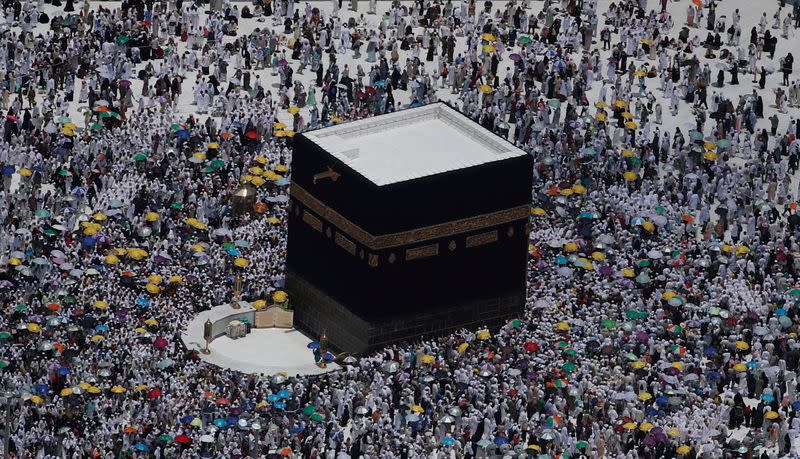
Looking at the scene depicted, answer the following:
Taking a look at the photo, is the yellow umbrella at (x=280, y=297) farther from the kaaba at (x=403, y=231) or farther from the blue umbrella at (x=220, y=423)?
the blue umbrella at (x=220, y=423)

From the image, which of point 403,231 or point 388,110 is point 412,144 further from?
point 388,110

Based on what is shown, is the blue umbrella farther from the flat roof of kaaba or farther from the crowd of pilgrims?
the flat roof of kaaba

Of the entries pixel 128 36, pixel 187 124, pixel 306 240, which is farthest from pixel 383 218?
pixel 128 36

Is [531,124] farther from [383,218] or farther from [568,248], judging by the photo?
[383,218]

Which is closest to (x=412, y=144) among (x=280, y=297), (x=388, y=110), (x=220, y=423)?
(x=280, y=297)

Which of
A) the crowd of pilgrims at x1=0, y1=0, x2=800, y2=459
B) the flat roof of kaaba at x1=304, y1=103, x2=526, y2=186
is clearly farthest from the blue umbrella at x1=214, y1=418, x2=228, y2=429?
the flat roof of kaaba at x1=304, y1=103, x2=526, y2=186

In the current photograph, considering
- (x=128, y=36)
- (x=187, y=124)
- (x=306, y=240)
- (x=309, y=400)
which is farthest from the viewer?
(x=128, y=36)

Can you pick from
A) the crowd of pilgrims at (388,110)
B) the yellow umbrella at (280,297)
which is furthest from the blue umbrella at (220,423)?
the yellow umbrella at (280,297)
